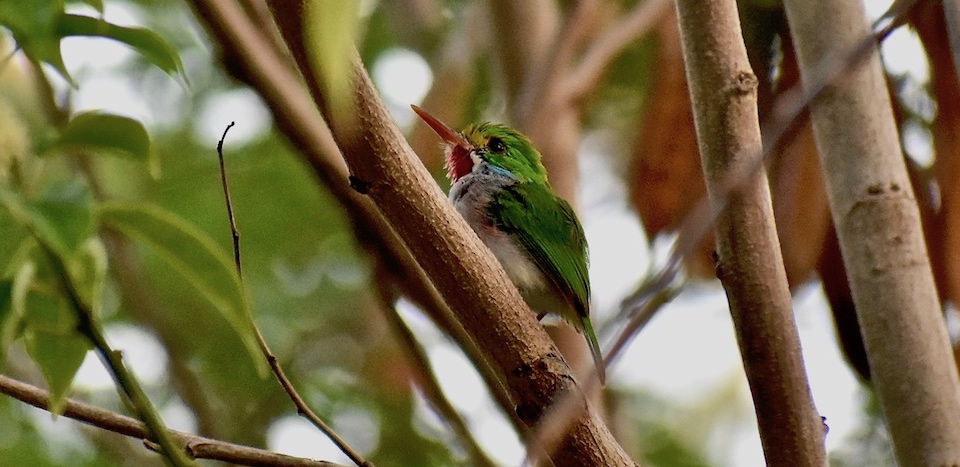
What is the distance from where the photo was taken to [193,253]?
60.9 inches

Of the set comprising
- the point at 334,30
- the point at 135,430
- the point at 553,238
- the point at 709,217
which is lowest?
the point at 334,30

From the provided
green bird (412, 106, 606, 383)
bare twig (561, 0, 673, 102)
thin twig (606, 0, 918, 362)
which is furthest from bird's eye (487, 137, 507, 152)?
thin twig (606, 0, 918, 362)

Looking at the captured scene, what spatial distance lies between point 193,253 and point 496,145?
2.29 m

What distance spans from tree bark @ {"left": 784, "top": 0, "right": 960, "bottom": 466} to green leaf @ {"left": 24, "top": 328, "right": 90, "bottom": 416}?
1344mm

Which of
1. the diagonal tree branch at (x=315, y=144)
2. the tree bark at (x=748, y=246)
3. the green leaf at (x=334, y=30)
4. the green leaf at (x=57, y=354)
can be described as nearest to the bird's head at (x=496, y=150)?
the diagonal tree branch at (x=315, y=144)

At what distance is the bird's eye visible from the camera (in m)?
3.77

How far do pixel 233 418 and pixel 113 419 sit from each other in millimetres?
2206

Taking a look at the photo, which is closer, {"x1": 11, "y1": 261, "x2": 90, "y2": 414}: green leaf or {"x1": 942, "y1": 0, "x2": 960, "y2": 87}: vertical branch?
{"x1": 11, "y1": 261, "x2": 90, "y2": 414}: green leaf

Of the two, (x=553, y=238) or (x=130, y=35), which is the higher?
(x=553, y=238)

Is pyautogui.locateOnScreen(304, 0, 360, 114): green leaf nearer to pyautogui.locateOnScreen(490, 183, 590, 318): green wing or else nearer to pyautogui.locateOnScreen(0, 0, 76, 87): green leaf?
pyautogui.locateOnScreen(0, 0, 76, 87): green leaf

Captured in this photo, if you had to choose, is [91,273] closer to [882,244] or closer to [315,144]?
[315,144]

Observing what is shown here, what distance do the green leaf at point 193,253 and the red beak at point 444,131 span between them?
1688 mm

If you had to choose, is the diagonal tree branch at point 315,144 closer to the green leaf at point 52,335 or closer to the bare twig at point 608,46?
the green leaf at point 52,335

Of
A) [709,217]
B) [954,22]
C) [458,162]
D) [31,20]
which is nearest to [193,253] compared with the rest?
[31,20]
